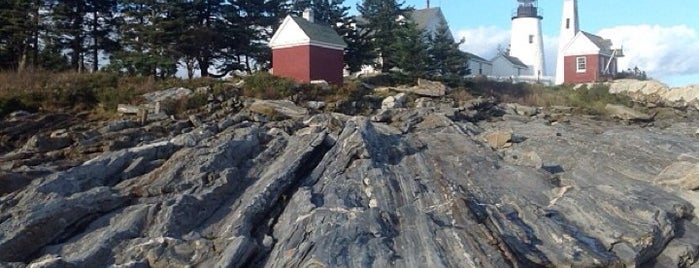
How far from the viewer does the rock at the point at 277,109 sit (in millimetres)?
24500

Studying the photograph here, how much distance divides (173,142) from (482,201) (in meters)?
7.98

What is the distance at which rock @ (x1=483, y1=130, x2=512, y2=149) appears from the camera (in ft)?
71.3

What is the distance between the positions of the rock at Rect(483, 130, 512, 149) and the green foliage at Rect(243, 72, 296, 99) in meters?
9.13

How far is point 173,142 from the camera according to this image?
717 inches

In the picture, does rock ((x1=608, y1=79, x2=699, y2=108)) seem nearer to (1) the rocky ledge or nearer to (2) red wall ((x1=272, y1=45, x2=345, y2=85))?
(2) red wall ((x1=272, y1=45, x2=345, y2=85))

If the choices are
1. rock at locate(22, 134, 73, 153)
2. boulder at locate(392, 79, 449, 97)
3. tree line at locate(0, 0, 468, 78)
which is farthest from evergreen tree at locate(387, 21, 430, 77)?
rock at locate(22, 134, 73, 153)

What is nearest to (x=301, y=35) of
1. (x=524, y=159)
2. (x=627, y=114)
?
(x=627, y=114)

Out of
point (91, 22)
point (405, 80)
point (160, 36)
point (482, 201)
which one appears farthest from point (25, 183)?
point (405, 80)

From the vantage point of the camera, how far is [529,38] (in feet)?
199

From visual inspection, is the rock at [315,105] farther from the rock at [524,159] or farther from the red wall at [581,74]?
the red wall at [581,74]

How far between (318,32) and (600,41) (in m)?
28.7

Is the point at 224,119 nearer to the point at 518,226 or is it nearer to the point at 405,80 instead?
the point at 518,226

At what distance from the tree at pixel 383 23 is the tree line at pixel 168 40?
0.12 m

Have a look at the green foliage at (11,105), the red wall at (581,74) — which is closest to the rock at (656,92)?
the red wall at (581,74)
